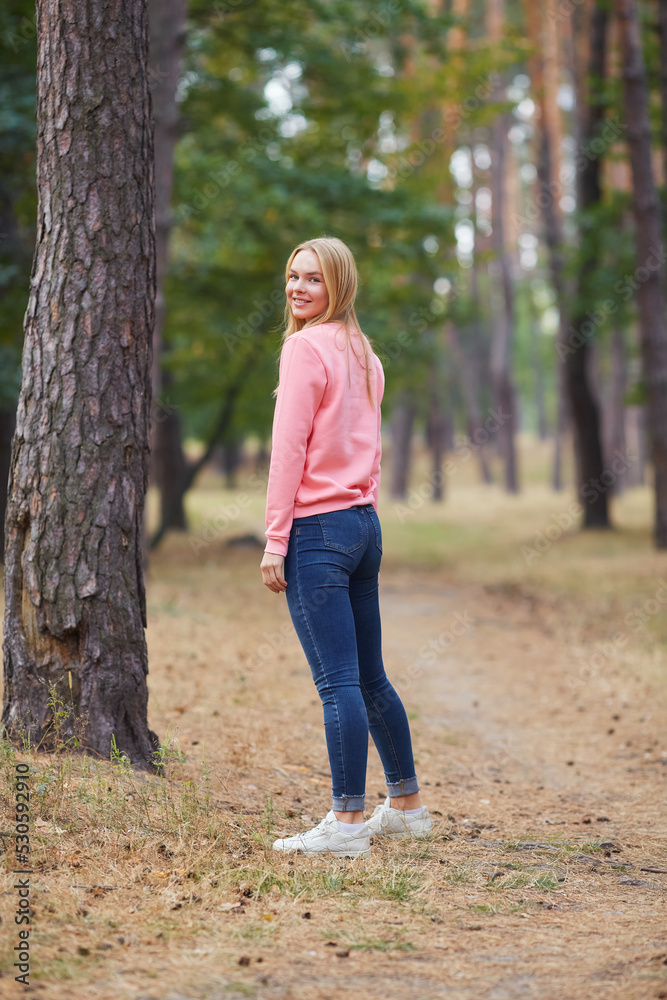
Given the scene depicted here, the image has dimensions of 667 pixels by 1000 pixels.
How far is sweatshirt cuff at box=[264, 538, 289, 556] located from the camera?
361 cm

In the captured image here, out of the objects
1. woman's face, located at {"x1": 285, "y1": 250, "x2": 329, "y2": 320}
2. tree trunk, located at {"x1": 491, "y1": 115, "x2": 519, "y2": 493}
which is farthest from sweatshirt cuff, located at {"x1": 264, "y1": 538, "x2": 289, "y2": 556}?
tree trunk, located at {"x1": 491, "y1": 115, "x2": 519, "y2": 493}

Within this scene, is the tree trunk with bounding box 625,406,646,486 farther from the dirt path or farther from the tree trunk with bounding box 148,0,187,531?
the dirt path

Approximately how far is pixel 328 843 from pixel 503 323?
1132 inches

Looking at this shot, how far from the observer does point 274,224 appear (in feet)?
45.8

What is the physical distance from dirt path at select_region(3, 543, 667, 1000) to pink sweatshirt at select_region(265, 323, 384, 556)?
1.26 m

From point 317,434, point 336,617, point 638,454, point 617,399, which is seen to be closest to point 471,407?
point 638,454

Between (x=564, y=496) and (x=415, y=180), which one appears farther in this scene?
(x=564, y=496)

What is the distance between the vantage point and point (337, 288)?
3771 millimetres

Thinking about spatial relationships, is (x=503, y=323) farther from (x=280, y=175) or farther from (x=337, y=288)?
(x=337, y=288)

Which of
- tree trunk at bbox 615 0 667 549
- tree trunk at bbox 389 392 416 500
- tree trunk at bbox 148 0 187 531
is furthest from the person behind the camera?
tree trunk at bbox 389 392 416 500

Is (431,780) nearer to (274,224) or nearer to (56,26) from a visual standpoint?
(56,26)

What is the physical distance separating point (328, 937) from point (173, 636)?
5776 mm

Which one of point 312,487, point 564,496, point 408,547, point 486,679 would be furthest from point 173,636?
point 564,496

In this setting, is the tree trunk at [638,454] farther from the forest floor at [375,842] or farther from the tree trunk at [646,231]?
the forest floor at [375,842]
